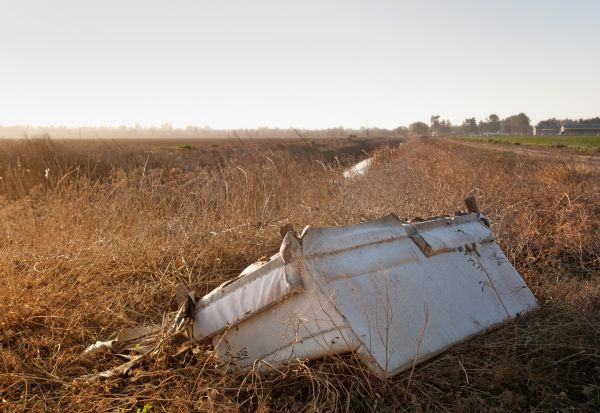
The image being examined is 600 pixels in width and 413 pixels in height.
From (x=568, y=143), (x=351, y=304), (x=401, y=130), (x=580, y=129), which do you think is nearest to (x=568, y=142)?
(x=568, y=143)

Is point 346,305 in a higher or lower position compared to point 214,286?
higher

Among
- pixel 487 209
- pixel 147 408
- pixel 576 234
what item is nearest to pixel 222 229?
pixel 147 408

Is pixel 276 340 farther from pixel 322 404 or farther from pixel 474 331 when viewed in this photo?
pixel 474 331

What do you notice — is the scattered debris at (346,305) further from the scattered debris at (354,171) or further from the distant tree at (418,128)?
the distant tree at (418,128)

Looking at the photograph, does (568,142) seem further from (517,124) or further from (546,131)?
(517,124)

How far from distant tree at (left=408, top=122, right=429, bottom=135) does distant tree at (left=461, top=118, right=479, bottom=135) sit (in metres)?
13.9

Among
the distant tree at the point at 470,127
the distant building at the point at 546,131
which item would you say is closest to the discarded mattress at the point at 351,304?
the distant building at the point at 546,131

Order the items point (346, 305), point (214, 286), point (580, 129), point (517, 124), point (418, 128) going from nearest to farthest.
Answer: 1. point (346, 305)
2. point (214, 286)
3. point (580, 129)
4. point (517, 124)
5. point (418, 128)

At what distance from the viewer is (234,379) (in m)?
2.68

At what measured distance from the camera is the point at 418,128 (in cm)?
14712

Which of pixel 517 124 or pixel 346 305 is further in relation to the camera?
pixel 517 124

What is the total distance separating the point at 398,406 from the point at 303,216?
3.31m

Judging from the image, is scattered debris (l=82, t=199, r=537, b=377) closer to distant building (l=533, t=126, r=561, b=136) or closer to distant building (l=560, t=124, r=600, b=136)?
distant building (l=560, t=124, r=600, b=136)

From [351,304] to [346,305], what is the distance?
5 centimetres
